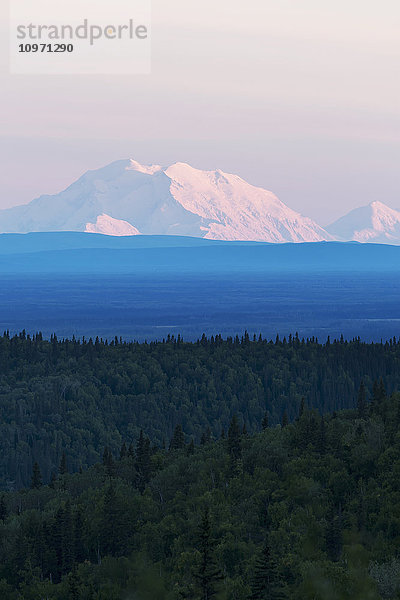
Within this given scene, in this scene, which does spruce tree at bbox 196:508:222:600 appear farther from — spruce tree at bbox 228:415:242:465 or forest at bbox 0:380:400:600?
spruce tree at bbox 228:415:242:465

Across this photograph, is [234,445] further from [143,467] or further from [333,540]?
[333,540]

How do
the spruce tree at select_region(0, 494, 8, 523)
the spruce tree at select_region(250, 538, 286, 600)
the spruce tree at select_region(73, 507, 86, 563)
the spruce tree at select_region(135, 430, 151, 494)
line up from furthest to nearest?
the spruce tree at select_region(135, 430, 151, 494) < the spruce tree at select_region(0, 494, 8, 523) < the spruce tree at select_region(73, 507, 86, 563) < the spruce tree at select_region(250, 538, 286, 600)

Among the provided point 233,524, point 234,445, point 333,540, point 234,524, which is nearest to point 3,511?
point 234,445

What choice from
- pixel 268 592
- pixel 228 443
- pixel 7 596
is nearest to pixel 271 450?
pixel 228 443

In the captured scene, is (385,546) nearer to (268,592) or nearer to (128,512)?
(268,592)

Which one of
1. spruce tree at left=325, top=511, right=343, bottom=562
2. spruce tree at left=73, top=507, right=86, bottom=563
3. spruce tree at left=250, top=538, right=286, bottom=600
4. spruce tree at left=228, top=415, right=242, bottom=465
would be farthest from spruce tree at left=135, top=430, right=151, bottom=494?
spruce tree at left=250, top=538, right=286, bottom=600

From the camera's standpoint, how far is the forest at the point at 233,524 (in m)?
106

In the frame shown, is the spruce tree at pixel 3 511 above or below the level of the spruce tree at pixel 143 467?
below

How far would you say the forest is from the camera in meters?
106

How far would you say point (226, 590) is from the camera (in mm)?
102875

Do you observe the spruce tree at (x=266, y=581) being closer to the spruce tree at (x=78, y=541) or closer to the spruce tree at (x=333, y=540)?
the spruce tree at (x=333, y=540)

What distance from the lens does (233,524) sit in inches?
5157

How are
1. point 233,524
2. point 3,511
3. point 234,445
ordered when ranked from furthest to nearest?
point 234,445 → point 3,511 → point 233,524

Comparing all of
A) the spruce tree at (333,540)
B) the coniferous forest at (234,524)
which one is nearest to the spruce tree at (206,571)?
the coniferous forest at (234,524)
